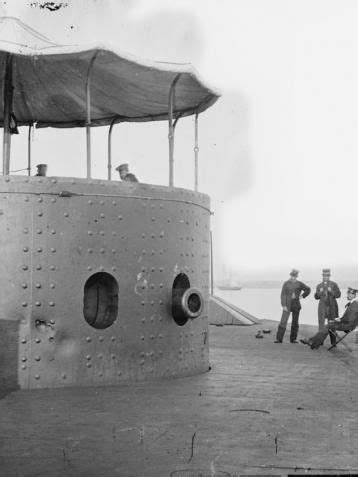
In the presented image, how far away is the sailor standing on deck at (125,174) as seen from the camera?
9000 millimetres

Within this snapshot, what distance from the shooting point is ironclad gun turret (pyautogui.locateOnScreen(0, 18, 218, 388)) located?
24.6 feet

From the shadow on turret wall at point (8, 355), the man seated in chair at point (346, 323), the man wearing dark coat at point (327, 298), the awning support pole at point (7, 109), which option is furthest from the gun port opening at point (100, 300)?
the man wearing dark coat at point (327, 298)

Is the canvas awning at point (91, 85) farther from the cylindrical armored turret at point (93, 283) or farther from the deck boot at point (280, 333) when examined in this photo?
the deck boot at point (280, 333)

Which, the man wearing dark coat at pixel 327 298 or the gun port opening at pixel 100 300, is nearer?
the gun port opening at pixel 100 300

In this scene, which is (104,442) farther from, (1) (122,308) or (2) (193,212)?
(2) (193,212)

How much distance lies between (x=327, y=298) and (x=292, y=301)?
68cm

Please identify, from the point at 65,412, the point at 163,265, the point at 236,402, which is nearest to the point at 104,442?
the point at 65,412

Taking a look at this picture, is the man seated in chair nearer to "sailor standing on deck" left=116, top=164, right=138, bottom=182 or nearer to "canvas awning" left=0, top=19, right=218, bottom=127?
"canvas awning" left=0, top=19, right=218, bottom=127

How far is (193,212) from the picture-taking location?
8898 millimetres

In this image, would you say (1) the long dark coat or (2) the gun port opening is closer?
(2) the gun port opening

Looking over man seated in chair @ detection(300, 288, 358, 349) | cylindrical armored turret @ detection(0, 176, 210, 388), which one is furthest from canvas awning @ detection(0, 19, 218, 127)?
man seated in chair @ detection(300, 288, 358, 349)

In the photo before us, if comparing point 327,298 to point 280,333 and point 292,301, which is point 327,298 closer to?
point 292,301

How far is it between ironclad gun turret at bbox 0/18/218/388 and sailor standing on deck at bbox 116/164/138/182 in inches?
22.9

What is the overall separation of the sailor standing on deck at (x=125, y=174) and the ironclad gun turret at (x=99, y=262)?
583mm
